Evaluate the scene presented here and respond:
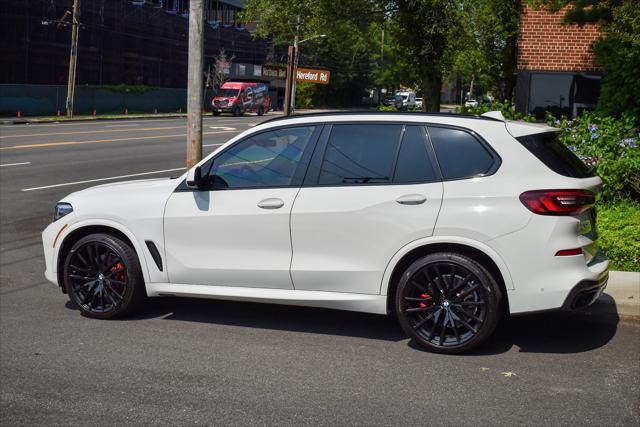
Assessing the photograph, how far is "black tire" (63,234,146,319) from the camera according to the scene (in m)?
7.02

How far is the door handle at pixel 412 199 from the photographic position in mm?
6090

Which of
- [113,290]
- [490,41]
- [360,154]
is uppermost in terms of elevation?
[490,41]

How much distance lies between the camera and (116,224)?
7031mm

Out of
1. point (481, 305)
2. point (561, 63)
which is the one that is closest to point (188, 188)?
point (481, 305)

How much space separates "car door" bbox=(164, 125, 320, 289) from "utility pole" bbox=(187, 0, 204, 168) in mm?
6028

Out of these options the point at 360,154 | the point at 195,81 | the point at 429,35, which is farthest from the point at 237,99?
the point at 360,154

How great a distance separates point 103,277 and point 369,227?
96.9 inches

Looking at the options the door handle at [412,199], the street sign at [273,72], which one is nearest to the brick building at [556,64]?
the street sign at [273,72]

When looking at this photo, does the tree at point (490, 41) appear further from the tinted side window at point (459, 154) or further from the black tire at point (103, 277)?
the black tire at point (103, 277)

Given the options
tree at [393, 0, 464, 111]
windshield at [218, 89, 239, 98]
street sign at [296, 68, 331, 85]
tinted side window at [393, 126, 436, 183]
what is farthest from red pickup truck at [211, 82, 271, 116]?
tinted side window at [393, 126, 436, 183]

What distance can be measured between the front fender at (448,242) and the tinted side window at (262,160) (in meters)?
1.06

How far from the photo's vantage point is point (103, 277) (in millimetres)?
7148

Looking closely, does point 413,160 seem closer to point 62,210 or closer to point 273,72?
point 62,210

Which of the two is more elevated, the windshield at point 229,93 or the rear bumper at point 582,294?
the windshield at point 229,93
